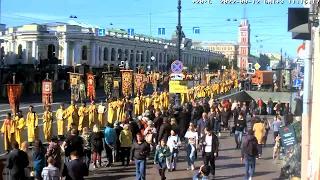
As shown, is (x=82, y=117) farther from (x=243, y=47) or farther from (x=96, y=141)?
(x=243, y=47)

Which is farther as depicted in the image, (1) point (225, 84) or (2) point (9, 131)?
(1) point (225, 84)

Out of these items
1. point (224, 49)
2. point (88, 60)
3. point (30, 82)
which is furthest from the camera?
A: point (224, 49)

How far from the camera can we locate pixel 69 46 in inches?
3150

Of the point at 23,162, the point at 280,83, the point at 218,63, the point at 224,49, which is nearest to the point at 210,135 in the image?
the point at 23,162

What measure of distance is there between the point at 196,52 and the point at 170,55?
1581 cm

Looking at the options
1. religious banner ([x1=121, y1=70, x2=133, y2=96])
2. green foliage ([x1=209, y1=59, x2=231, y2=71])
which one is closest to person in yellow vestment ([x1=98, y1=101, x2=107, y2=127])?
religious banner ([x1=121, y1=70, x2=133, y2=96])

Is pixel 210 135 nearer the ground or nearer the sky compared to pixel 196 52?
nearer the ground

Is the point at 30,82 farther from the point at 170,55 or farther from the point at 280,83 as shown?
the point at 170,55

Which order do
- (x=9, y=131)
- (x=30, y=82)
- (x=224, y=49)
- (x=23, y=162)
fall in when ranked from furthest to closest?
(x=224, y=49)
(x=30, y=82)
(x=9, y=131)
(x=23, y=162)

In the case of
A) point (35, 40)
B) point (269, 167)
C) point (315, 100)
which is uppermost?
point (35, 40)

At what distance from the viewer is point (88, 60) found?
276 feet

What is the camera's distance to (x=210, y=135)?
11672 mm

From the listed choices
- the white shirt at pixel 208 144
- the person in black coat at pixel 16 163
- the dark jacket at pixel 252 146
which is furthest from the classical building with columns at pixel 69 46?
the person in black coat at pixel 16 163

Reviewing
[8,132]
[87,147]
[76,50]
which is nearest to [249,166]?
[87,147]
